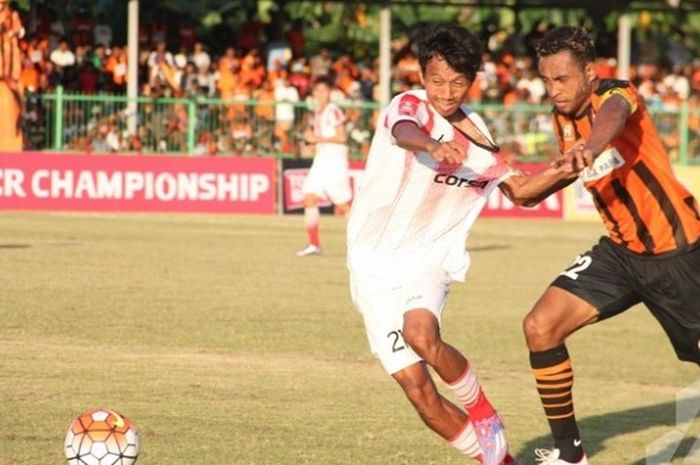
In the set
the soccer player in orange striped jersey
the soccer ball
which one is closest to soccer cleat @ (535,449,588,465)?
the soccer player in orange striped jersey

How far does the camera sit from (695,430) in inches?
417

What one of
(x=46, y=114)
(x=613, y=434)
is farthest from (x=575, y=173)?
(x=46, y=114)

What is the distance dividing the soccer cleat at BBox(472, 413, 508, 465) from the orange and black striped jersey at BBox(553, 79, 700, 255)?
4.16 ft

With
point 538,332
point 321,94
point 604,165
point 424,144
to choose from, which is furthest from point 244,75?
point 424,144

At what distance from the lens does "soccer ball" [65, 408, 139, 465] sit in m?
7.35

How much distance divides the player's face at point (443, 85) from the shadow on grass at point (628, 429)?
2430mm

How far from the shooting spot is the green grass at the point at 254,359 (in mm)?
9414

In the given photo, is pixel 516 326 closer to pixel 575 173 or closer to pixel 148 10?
pixel 575 173

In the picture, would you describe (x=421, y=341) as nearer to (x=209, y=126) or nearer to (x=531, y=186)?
(x=531, y=186)

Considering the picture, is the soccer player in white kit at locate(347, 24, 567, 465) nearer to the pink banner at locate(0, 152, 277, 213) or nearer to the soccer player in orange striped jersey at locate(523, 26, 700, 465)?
the soccer player in orange striped jersey at locate(523, 26, 700, 465)

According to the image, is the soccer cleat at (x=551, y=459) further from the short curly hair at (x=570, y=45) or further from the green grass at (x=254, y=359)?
the short curly hair at (x=570, y=45)

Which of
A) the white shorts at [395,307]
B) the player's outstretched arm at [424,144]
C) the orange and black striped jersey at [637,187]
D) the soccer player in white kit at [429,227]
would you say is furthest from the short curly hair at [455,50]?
the white shorts at [395,307]

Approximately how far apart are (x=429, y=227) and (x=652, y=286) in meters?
1.32

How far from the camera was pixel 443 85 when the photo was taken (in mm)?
7660
